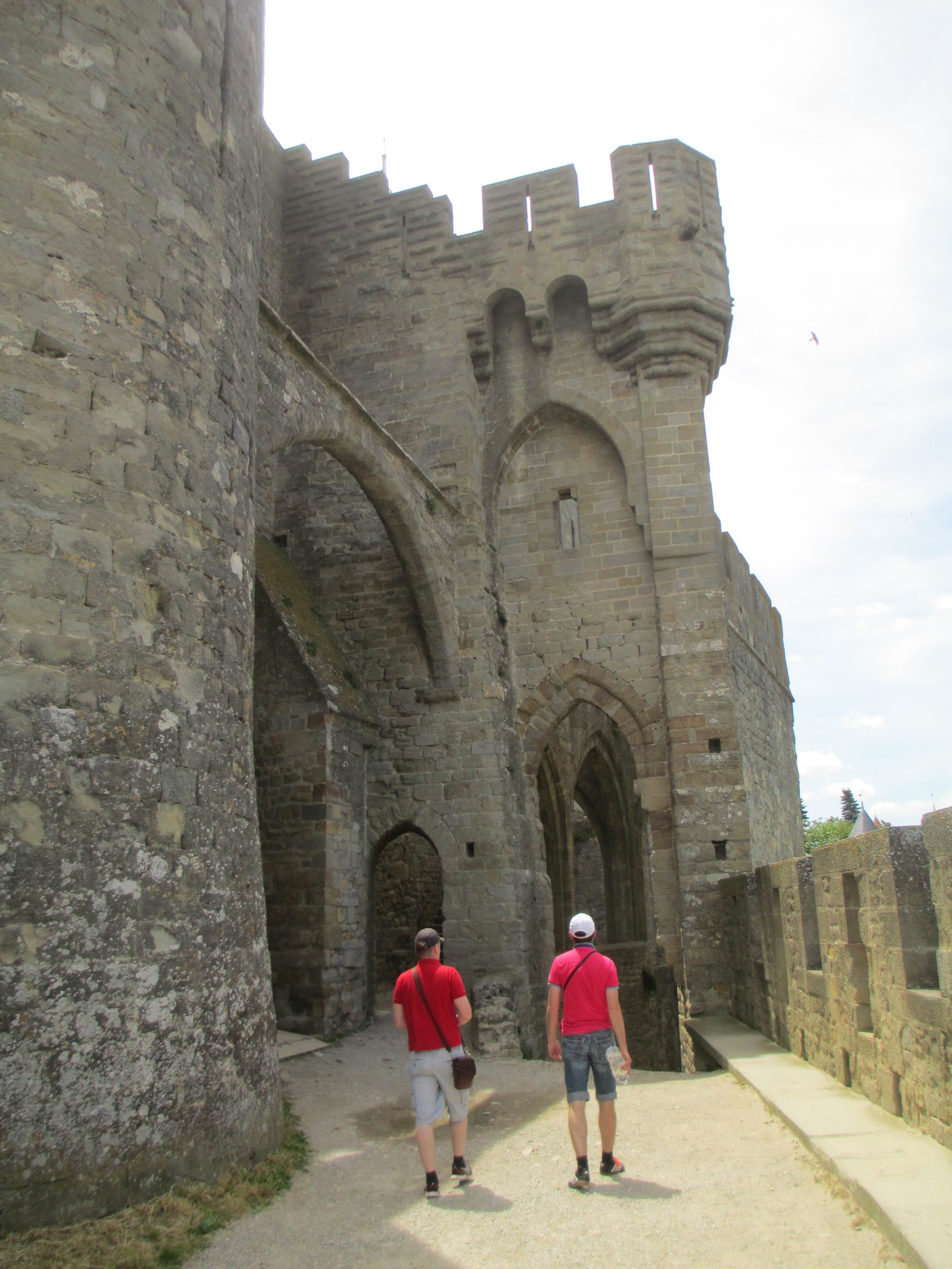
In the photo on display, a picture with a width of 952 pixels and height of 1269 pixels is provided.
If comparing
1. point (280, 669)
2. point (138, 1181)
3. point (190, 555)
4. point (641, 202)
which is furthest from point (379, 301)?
point (138, 1181)

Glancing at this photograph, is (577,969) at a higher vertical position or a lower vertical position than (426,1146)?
higher

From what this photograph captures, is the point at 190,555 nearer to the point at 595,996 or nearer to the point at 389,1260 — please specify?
the point at 595,996

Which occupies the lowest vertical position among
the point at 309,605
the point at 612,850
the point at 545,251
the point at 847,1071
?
the point at 847,1071

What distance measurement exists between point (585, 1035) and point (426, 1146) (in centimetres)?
79

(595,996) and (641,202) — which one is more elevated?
(641,202)

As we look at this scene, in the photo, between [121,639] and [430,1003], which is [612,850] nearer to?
[430,1003]

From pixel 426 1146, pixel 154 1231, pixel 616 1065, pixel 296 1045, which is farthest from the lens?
pixel 616 1065

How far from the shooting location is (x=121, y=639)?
13.9ft

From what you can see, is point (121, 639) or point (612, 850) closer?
point (121, 639)

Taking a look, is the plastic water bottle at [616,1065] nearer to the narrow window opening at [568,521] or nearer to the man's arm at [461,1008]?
the man's arm at [461,1008]

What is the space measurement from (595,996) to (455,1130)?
2.78ft

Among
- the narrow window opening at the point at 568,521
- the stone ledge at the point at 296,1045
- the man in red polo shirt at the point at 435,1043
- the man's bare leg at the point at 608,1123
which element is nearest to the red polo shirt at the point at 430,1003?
the man in red polo shirt at the point at 435,1043

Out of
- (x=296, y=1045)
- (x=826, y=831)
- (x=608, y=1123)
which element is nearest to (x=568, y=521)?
(x=296, y=1045)

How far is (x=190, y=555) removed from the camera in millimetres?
4727
